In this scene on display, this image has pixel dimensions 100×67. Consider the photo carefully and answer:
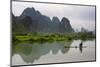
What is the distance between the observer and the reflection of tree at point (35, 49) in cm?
236

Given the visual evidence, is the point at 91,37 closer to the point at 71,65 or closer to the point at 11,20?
the point at 71,65

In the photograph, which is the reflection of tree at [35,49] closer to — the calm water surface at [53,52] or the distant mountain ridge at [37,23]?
the calm water surface at [53,52]

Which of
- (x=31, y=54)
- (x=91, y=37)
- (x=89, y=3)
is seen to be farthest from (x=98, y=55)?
(x=31, y=54)

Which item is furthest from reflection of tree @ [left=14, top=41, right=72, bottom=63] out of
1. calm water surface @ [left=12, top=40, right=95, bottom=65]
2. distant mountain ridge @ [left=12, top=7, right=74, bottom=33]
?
distant mountain ridge @ [left=12, top=7, right=74, bottom=33]

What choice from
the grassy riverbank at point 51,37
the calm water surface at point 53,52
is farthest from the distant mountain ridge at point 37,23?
the calm water surface at point 53,52

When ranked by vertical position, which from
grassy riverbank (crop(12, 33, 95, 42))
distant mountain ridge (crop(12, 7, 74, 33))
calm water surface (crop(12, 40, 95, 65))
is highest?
distant mountain ridge (crop(12, 7, 74, 33))

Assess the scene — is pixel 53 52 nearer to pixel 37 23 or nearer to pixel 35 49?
pixel 35 49

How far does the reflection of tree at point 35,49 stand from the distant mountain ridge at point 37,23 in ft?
0.55

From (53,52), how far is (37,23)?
39 centimetres

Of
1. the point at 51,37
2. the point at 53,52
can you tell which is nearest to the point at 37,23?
the point at 51,37

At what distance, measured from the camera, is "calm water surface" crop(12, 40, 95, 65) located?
236 cm

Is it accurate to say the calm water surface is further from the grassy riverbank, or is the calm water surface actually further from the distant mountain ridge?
the distant mountain ridge

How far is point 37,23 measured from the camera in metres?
2.45

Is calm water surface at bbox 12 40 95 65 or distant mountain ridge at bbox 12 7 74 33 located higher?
distant mountain ridge at bbox 12 7 74 33
